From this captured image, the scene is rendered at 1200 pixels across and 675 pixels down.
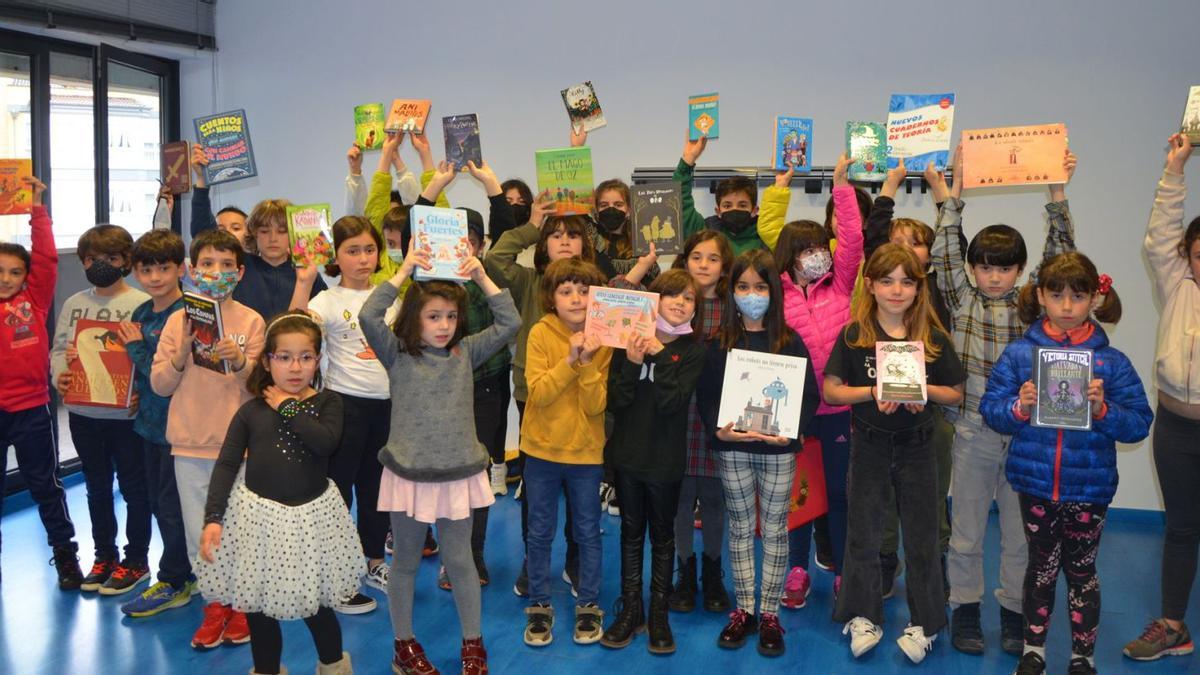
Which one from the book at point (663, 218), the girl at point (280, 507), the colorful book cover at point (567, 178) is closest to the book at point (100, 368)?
the girl at point (280, 507)

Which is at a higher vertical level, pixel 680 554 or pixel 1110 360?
pixel 1110 360

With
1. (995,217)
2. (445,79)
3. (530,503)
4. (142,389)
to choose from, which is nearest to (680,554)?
(530,503)

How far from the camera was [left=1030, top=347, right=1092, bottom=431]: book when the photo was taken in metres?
2.97

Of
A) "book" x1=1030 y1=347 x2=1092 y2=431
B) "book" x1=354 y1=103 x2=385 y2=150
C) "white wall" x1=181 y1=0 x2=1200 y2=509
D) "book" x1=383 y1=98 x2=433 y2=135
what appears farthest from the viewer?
"white wall" x1=181 y1=0 x2=1200 y2=509

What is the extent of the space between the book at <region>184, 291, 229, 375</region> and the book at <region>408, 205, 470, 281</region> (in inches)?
26.9

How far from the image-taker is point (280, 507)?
2861 millimetres

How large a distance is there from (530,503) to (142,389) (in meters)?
1.64

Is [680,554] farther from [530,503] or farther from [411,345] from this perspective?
[411,345]

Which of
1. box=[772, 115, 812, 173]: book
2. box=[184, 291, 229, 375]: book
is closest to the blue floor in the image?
box=[184, 291, 229, 375]: book

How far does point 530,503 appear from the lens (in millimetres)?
3521

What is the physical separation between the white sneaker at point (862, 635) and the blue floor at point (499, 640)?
42 mm

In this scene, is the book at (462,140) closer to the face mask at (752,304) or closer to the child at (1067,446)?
the face mask at (752,304)

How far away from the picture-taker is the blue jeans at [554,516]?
3453 mm

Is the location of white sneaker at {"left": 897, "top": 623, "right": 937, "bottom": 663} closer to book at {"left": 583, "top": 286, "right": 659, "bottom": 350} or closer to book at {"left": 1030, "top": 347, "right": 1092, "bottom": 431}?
book at {"left": 1030, "top": 347, "right": 1092, "bottom": 431}
